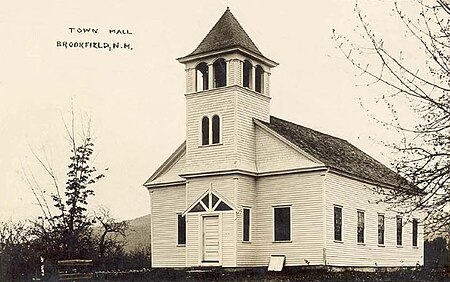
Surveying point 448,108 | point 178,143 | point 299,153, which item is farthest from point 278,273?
point 448,108

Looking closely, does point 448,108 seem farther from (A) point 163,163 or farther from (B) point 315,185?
(A) point 163,163

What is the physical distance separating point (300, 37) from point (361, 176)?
8.48 m

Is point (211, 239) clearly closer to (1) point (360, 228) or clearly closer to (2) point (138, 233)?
(2) point (138, 233)

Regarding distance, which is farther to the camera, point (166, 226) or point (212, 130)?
point (166, 226)

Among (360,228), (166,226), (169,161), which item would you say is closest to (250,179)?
(169,161)

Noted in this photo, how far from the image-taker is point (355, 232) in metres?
29.7

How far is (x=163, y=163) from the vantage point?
31328 mm

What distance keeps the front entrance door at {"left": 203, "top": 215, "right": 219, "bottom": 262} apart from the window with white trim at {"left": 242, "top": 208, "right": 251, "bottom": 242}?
0.99 m

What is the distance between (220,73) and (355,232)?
8422 millimetres

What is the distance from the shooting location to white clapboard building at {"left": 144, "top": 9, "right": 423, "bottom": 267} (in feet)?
89.6

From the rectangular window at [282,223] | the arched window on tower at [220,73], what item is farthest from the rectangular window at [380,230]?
the arched window on tower at [220,73]

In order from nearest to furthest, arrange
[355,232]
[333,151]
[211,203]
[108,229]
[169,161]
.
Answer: [211,203]
[355,232]
[108,229]
[333,151]
[169,161]

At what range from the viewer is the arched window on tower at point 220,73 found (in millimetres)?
28391

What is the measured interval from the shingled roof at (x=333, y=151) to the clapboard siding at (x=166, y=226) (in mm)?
5036
